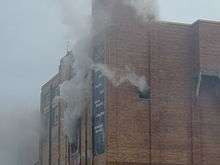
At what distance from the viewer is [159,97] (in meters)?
34.1

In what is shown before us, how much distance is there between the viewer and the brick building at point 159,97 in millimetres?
33156

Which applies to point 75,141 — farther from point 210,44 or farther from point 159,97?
point 210,44

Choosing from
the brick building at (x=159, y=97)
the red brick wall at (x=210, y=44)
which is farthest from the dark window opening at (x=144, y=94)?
the red brick wall at (x=210, y=44)

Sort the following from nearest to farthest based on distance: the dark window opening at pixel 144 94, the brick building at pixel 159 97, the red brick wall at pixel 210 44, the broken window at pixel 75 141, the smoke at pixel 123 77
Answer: the brick building at pixel 159 97 → the smoke at pixel 123 77 → the dark window opening at pixel 144 94 → the red brick wall at pixel 210 44 → the broken window at pixel 75 141

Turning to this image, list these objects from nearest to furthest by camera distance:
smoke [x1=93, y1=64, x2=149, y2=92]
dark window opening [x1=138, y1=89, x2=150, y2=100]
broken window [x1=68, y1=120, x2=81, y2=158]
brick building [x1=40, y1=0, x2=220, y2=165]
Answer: brick building [x1=40, y1=0, x2=220, y2=165]
smoke [x1=93, y1=64, x2=149, y2=92]
dark window opening [x1=138, y1=89, x2=150, y2=100]
broken window [x1=68, y1=120, x2=81, y2=158]

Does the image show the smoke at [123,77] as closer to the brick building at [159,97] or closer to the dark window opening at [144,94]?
the dark window opening at [144,94]

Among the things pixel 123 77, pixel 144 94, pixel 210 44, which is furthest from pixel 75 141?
pixel 210 44

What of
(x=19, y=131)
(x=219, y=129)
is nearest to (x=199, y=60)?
(x=219, y=129)

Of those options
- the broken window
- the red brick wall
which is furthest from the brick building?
the broken window

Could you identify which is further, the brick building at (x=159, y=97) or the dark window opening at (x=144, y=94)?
the dark window opening at (x=144, y=94)

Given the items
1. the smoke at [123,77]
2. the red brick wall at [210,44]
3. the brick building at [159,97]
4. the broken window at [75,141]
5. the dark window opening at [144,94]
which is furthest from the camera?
the broken window at [75,141]

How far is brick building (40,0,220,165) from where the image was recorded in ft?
109

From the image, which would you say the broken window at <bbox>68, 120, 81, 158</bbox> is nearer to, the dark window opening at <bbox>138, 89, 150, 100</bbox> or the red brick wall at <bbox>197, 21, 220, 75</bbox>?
the dark window opening at <bbox>138, 89, 150, 100</bbox>

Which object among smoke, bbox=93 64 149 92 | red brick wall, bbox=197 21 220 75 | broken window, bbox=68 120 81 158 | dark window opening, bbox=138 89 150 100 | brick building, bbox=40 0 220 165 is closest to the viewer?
brick building, bbox=40 0 220 165
